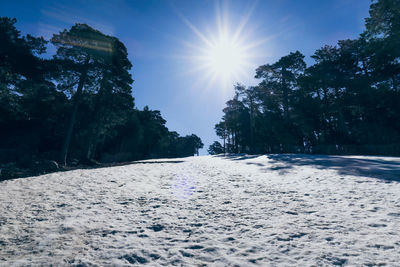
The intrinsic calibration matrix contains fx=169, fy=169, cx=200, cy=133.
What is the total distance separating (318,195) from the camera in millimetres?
3893

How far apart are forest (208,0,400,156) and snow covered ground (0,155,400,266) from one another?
1624 centimetres

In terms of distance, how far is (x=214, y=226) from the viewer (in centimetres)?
286

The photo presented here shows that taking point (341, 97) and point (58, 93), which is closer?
point (58, 93)

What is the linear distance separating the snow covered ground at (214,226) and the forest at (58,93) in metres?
8.79

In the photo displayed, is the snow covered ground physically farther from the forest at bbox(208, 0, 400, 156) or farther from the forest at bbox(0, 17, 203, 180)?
the forest at bbox(208, 0, 400, 156)

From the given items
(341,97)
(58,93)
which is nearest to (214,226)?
(58,93)

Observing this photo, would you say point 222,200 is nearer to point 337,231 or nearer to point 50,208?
point 337,231

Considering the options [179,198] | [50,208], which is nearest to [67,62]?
[50,208]

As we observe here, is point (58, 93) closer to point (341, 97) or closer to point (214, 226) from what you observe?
point (214, 226)

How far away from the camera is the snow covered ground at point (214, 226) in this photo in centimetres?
199

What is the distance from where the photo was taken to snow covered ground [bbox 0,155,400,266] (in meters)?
1.99

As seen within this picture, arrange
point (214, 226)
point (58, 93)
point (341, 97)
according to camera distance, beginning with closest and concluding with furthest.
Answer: point (214, 226), point (58, 93), point (341, 97)

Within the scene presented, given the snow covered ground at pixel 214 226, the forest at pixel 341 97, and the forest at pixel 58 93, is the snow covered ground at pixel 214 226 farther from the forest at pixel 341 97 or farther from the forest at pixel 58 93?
the forest at pixel 341 97

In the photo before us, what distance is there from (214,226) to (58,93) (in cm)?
1905
